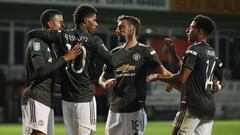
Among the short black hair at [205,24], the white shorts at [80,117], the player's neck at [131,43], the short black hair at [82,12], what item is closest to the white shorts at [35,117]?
the white shorts at [80,117]

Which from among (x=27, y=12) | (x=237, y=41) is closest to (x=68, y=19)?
(x=27, y=12)

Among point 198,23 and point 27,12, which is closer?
point 198,23

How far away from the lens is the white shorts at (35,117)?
29.3 feet

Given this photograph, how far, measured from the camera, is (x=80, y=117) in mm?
8969

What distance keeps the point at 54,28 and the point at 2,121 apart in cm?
1728

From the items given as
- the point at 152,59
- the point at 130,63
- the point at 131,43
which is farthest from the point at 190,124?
the point at 131,43

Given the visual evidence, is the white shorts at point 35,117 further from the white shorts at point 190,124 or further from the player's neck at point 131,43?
the white shorts at point 190,124

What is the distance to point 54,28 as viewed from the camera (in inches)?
360

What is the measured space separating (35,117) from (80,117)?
572 millimetres

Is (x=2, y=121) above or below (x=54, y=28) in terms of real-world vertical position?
below

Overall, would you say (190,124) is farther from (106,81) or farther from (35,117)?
(35,117)

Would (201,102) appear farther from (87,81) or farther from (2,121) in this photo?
(2,121)

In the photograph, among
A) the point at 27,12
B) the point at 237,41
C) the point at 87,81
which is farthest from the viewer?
the point at 237,41

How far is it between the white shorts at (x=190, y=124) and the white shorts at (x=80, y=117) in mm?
1099
